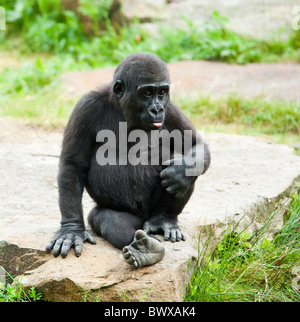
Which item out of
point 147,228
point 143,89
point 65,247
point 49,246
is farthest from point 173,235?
point 143,89

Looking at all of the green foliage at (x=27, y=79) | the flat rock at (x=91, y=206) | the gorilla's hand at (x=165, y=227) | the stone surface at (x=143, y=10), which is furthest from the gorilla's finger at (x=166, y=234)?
the stone surface at (x=143, y=10)

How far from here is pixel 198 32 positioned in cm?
1255

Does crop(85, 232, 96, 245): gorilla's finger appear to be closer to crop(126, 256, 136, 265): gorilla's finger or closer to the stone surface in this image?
crop(126, 256, 136, 265): gorilla's finger

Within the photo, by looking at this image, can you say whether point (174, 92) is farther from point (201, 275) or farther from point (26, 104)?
point (201, 275)

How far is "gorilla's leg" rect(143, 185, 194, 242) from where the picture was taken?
4.51m

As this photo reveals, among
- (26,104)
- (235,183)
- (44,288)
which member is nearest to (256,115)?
(235,183)

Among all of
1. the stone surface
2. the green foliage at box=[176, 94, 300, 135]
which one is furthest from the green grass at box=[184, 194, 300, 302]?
the stone surface

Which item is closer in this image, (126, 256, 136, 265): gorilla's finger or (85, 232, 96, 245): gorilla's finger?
(126, 256, 136, 265): gorilla's finger

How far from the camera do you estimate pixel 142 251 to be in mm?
3957

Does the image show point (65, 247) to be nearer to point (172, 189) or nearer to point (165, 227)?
point (165, 227)

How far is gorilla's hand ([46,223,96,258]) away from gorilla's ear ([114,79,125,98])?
1137mm

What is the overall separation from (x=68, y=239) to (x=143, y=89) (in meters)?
1.32
